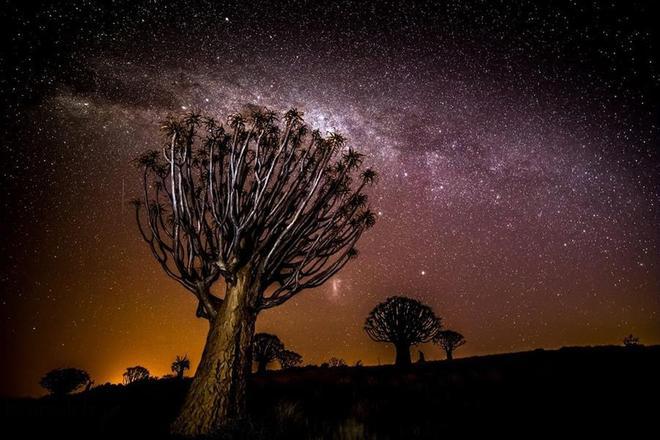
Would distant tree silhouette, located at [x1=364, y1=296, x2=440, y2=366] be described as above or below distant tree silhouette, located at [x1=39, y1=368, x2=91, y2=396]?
above

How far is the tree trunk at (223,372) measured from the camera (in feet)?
15.3

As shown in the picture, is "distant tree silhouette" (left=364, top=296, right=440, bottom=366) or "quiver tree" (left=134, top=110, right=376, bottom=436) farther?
"distant tree silhouette" (left=364, top=296, right=440, bottom=366)

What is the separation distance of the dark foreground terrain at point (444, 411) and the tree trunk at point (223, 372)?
1.49ft

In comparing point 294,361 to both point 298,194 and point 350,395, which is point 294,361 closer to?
point 350,395

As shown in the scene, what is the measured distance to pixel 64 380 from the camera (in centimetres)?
4003

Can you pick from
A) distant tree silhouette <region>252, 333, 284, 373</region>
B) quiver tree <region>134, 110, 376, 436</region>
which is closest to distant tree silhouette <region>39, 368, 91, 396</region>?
distant tree silhouette <region>252, 333, 284, 373</region>

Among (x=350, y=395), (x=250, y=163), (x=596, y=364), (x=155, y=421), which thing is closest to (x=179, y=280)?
(x=155, y=421)

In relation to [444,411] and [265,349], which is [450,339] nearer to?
[265,349]

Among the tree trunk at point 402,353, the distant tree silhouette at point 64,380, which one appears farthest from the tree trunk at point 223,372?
the distant tree silhouette at point 64,380

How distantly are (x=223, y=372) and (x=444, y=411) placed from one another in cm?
366

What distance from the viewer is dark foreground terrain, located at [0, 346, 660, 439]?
4141 mm

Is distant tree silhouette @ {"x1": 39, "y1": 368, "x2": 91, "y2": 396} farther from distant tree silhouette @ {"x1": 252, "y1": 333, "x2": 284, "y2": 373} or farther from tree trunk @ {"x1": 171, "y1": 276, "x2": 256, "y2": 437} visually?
tree trunk @ {"x1": 171, "y1": 276, "x2": 256, "y2": 437}

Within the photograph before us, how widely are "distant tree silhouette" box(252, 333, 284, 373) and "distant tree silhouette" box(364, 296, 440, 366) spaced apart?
1127 centimetres

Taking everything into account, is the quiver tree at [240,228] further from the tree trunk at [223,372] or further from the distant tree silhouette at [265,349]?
the distant tree silhouette at [265,349]
